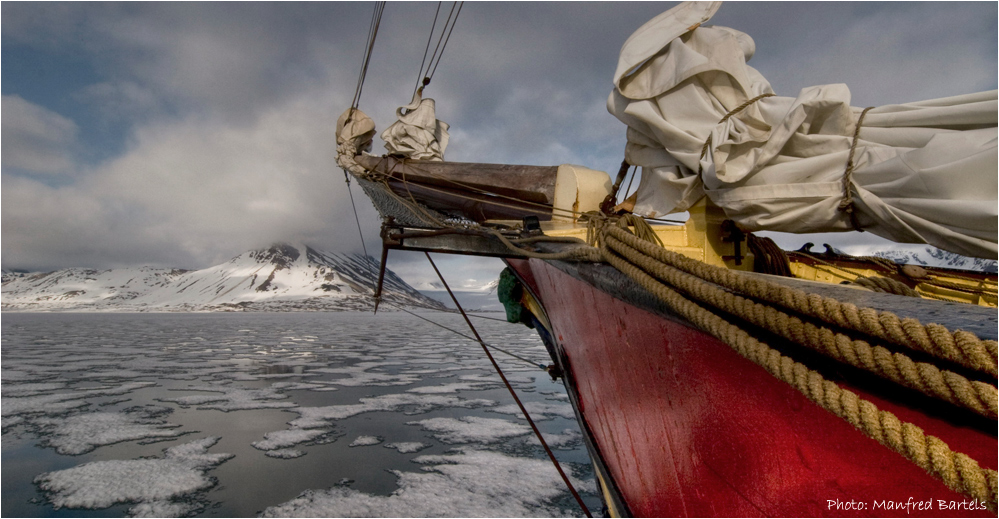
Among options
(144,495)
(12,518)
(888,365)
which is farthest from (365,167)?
(888,365)

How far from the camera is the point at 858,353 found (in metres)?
0.67

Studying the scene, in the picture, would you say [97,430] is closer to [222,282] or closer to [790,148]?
[790,148]

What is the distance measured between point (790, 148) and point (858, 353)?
1.00 meters

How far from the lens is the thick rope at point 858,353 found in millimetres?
555

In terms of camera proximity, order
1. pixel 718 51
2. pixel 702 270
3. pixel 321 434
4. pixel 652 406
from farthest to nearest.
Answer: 1. pixel 321 434
2. pixel 718 51
3. pixel 652 406
4. pixel 702 270

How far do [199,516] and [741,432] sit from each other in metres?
3.08

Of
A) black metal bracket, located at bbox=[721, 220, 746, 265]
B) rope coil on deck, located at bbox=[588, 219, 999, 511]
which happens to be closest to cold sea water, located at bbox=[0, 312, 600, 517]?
black metal bracket, located at bbox=[721, 220, 746, 265]

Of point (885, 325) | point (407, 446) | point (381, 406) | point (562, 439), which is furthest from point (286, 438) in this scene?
point (885, 325)

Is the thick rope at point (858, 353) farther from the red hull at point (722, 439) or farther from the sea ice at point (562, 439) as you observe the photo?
the sea ice at point (562, 439)

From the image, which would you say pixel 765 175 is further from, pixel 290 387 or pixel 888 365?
pixel 290 387

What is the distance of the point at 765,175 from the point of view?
149 cm

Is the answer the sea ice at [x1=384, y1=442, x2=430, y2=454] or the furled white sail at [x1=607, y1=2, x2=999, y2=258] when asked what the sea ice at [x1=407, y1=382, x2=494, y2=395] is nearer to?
the sea ice at [x1=384, y1=442, x2=430, y2=454]

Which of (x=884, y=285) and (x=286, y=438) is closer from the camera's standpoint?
(x=884, y=285)

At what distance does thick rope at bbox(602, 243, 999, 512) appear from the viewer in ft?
1.83
